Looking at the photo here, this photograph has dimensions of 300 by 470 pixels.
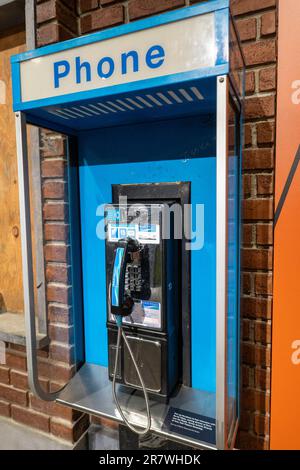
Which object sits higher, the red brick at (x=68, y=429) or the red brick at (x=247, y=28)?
the red brick at (x=247, y=28)

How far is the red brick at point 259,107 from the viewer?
41.6 inches

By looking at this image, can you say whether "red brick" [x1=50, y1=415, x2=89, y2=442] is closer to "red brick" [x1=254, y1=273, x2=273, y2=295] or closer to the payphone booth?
the payphone booth

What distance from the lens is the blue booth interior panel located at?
111 centimetres

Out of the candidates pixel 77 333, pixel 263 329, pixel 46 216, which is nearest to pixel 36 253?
pixel 46 216

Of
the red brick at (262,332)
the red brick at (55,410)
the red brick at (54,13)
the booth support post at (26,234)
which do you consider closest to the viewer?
the booth support post at (26,234)

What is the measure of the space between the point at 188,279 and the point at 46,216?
660 millimetres

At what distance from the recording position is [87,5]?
1.29m

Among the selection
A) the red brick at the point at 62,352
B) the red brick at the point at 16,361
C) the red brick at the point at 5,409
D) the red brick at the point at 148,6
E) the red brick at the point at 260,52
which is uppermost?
the red brick at the point at 148,6

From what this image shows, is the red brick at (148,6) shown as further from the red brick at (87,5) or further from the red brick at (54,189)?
the red brick at (54,189)

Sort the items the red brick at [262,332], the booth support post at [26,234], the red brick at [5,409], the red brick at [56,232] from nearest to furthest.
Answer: the booth support post at [26,234] < the red brick at [262,332] < the red brick at [56,232] < the red brick at [5,409]

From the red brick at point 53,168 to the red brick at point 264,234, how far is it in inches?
31.0

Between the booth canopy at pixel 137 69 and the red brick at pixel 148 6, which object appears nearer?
the booth canopy at pixel 137 69

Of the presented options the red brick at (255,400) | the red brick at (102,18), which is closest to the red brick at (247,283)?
the red brick at (255,400)

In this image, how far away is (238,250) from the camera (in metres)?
→ 1.08
